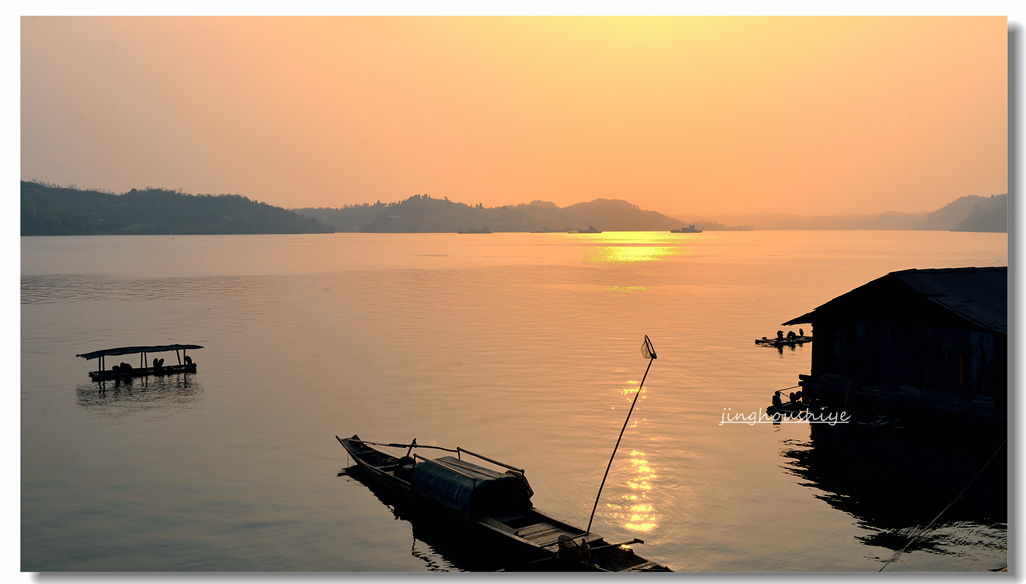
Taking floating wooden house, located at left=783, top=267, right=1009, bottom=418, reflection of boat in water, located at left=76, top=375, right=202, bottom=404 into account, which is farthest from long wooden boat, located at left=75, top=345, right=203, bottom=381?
floating wooden house, located at left=783, top=267, right=1009, bottom=418

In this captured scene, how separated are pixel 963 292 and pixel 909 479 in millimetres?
12998

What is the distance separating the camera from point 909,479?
91.5ft

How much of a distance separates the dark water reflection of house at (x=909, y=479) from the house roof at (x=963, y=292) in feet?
18.3

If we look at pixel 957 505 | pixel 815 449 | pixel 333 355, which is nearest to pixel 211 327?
pixel 333 355

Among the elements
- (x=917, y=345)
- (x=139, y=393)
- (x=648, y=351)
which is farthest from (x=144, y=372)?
(x=917, y=345)

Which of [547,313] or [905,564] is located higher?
[547,313]

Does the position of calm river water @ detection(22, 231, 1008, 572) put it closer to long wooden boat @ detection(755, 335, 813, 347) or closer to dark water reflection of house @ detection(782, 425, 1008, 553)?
dark water reflection of house @ detection(782, 425, 1008, 553)

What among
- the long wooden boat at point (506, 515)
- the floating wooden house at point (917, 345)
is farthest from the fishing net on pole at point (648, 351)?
the floating wooden house at point (917, 345)

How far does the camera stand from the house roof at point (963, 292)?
3334 cm

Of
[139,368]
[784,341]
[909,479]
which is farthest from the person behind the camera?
[784,341]

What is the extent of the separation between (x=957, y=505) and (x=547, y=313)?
6233 cm

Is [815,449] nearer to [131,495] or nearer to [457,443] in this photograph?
[457,443]

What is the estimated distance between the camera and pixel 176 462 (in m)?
30.8

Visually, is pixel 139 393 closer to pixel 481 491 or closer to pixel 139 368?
pixel 139 368
